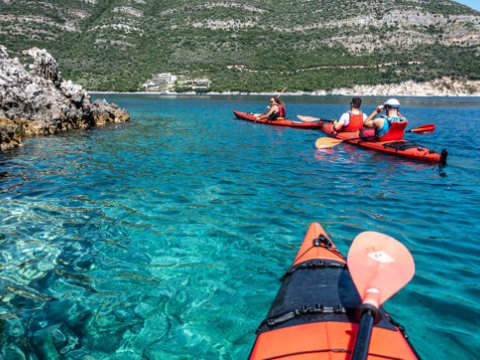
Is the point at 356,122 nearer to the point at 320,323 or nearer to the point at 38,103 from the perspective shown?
the point at 320,323

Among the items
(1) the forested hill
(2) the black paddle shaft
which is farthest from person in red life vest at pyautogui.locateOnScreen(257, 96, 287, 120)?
(1) the forested hill

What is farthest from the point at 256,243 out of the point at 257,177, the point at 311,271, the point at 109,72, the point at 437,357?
the point at 109,72

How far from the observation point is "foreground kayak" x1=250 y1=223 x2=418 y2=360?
2.76 metres

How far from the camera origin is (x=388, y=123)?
13.8 m

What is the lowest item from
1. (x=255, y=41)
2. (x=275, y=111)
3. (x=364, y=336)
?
(x=364, y=336)

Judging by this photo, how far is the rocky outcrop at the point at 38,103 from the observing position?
1909 cm

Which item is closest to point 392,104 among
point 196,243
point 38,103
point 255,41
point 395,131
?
point 395,131

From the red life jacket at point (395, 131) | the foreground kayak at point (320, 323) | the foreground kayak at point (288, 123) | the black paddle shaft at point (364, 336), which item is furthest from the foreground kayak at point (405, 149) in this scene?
the black paddle shaft at point (364, 336)

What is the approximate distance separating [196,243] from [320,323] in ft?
12.9

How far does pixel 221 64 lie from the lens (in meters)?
123

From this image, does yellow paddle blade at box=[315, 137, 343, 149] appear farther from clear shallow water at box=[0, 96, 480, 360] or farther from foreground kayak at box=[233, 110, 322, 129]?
foreground kayak at box=[233, 110, 322, 129]

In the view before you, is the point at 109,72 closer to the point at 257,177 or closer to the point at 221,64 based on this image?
the point at 221,64

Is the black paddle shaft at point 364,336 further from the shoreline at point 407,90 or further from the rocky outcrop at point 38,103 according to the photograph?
the shoreline at point 407,90

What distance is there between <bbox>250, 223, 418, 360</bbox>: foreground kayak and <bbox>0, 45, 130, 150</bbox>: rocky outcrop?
53.6 feet
